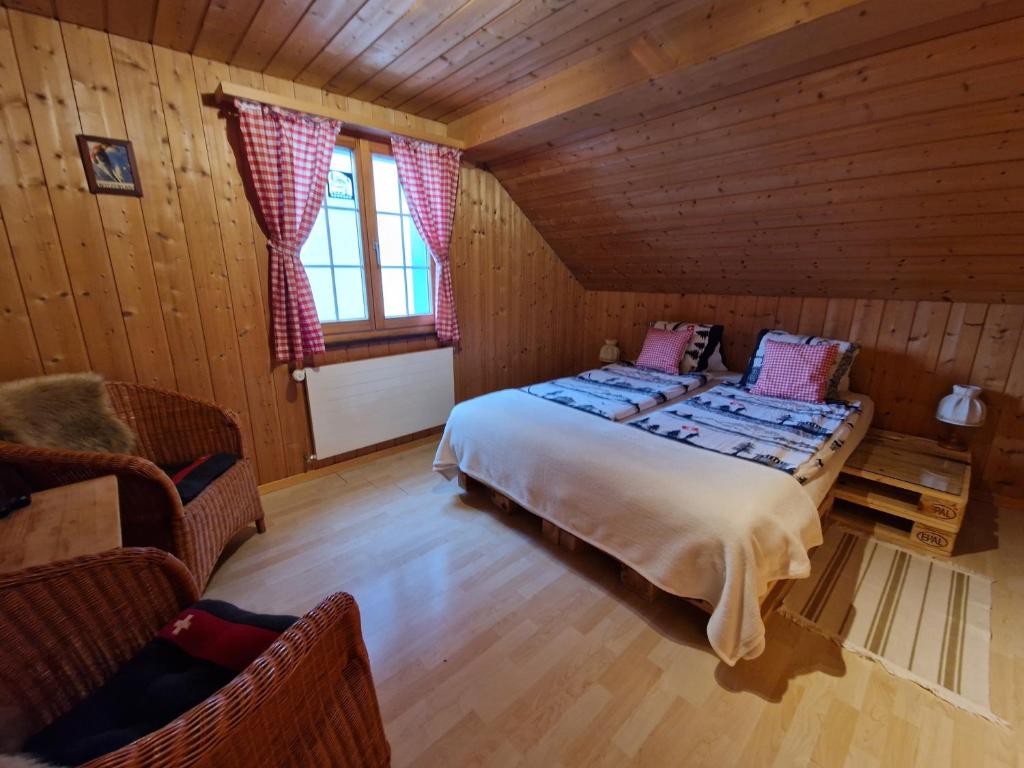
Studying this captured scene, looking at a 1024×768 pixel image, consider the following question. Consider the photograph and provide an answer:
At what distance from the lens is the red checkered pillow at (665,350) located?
10.0 ft

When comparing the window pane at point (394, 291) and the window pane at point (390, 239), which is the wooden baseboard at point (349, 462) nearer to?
the window pane at point (394, 291)

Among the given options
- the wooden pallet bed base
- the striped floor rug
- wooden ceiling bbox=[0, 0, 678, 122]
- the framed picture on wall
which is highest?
wooden ceiling bbox=[0, 0, 678, 122]

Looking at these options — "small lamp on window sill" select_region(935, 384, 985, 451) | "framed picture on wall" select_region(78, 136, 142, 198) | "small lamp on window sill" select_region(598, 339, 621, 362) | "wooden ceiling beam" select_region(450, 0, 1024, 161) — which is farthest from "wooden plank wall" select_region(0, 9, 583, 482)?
"small lamp on window sill" select_region(935, 384, 985, 451)

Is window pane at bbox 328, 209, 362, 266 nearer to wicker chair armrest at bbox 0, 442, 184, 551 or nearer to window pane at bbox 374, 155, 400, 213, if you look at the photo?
window pane at bbox 374, 155, 400, 213

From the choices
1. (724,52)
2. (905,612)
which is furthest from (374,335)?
(905,612)

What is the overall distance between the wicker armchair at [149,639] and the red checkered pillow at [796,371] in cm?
251

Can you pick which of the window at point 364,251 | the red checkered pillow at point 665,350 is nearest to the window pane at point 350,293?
the window at point 364,251

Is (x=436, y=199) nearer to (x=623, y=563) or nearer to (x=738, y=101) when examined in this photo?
(x=738, y=101)

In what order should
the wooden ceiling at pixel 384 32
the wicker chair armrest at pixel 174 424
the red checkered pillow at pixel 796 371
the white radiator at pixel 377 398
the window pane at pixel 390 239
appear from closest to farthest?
the wooden ceiling at pixel 384 32
the wicker chair armrest at pixel 174 424
the red checkered pillow at pixel 796 371
the white radiator at pixel 377 398
the window pane at pixel 390 239

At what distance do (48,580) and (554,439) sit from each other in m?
1.56

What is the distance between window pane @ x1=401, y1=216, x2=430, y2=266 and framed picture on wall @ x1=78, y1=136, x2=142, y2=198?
1.37 m

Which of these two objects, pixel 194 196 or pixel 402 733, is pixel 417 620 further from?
pixel 194 196

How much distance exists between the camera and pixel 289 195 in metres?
2.26

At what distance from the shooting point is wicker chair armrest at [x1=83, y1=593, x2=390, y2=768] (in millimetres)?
559
